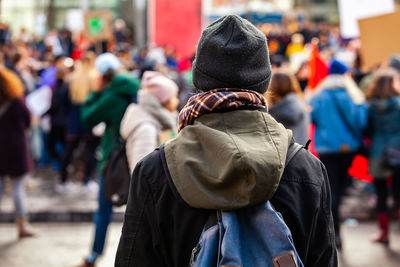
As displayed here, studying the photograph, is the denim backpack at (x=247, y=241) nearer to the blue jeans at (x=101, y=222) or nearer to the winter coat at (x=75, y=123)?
the blue jeans at (x=101, y=222)

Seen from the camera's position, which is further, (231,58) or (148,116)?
(148,116)

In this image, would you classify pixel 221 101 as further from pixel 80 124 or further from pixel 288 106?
pixel 80 124

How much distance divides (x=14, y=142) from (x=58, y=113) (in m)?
3.15

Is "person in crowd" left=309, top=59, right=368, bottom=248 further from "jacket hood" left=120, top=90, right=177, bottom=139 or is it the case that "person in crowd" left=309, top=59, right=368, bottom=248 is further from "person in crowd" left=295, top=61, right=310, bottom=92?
"person in crowd" left=295, top=61, right=310, bottom=92

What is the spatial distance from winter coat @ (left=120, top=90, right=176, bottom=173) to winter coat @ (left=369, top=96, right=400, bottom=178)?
9.19 feet

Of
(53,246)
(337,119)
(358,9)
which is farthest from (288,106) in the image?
(53,246)

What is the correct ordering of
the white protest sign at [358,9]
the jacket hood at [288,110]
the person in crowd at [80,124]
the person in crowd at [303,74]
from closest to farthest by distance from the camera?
the jacket hood at [288,110], the white protest sign at [358,9], the person in crowd at [80,124], the person in crowd at [303,74]

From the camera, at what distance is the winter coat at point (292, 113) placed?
6055 millimetres

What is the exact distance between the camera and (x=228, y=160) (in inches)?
72.8

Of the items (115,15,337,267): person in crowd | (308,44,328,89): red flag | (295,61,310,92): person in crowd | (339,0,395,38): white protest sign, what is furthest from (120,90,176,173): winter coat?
(295,61,310,92): person in crowd

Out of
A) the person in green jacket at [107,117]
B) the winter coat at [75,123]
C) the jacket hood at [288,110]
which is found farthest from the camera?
the winter coat at [75,123]

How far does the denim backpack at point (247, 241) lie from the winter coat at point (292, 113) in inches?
165

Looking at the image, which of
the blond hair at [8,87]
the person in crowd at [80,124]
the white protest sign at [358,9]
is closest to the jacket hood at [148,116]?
the blond hair at [8,87]

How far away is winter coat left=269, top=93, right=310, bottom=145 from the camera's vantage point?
19.9 ft
